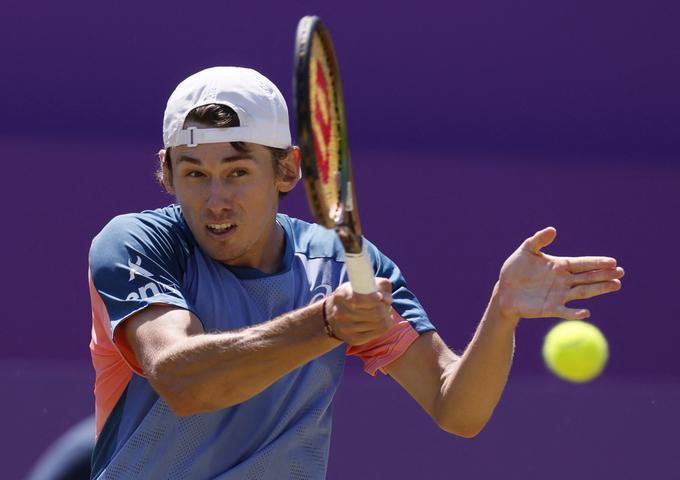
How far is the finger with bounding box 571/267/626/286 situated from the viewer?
2.65 metres

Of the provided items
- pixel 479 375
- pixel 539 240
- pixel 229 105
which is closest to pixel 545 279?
pixel 539 240

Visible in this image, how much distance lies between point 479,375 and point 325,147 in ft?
2.52

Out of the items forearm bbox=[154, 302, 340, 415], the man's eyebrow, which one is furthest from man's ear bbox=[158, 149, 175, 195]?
forearm bbox=[154, 302, 340, 415]

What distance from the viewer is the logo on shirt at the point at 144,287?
261 centimetres

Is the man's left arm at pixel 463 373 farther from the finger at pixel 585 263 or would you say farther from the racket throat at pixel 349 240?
the racket throat at pixel 349 240

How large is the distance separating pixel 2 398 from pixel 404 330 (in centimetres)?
258

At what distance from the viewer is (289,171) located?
2.96 metres

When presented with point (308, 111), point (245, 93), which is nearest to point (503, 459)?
point (245, 93)

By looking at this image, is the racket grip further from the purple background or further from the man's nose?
the purple background

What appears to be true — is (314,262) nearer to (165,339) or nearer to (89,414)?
(165,339)

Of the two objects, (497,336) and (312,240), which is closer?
(497,336)

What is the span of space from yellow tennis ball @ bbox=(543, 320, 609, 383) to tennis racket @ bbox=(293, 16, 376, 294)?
267 centimetres

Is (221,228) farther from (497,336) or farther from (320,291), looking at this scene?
(497,336)

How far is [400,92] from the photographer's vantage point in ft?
17.6
